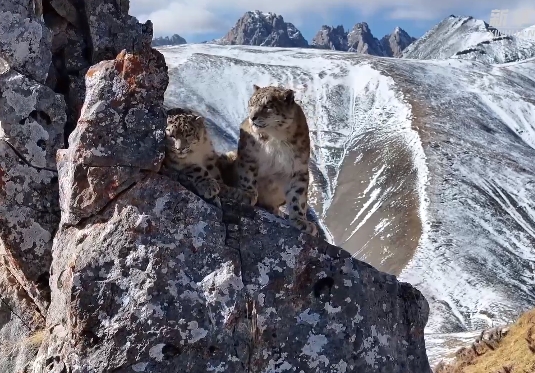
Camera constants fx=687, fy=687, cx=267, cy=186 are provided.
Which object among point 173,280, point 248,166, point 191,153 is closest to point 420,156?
point 248,166

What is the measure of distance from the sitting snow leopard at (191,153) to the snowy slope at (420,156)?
21031 mm

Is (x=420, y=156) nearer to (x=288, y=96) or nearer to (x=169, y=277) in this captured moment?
(x=288, y=96)

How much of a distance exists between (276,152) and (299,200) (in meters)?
0.95

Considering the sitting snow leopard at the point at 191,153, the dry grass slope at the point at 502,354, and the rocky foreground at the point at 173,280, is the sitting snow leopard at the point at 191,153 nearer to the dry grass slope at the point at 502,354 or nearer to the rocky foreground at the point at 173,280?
the rocky foreground at the point at 173,280

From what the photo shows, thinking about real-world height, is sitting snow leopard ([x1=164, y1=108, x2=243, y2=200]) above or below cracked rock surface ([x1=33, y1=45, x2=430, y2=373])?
above

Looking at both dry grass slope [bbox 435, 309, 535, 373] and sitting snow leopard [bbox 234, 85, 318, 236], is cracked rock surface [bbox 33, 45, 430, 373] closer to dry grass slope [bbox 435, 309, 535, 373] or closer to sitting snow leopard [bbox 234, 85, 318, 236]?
sitting snow leopard [bbox 234, 85, 318, 236]

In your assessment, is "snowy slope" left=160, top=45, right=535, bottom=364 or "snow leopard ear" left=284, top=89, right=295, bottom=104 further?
"snowy slope" left=160, top=45, right=535, bottom=364

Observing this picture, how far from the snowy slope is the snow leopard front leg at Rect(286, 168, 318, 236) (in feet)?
63.0

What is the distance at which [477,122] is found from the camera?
405ft

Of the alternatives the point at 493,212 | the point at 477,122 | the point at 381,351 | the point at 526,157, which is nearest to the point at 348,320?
the point at 381,351

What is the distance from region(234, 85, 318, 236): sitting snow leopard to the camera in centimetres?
1193

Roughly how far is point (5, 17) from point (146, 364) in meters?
8.00

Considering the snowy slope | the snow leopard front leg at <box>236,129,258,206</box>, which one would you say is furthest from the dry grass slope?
the snow leopard front leg at <box>236,129,258,206</box>

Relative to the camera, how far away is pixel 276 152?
1212 cm
